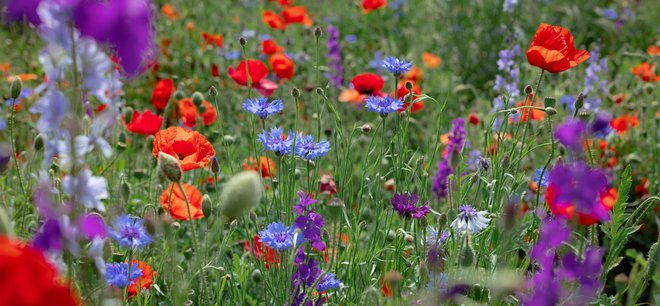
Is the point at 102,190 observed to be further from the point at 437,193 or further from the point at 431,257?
the point at 437,193

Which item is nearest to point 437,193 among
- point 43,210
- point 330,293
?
point 330,293

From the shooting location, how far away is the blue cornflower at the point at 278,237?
4.59ft

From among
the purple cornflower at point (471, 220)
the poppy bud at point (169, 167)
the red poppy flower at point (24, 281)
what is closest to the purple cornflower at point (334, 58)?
the purple cornflower at point (471, 220)

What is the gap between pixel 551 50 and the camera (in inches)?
67.5

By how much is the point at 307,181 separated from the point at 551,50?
2.06ft

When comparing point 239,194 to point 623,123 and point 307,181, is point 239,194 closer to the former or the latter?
point 307,181

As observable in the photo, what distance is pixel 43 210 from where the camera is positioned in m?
0.92

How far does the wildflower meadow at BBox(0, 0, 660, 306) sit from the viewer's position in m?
0.96

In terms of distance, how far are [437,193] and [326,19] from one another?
262cm

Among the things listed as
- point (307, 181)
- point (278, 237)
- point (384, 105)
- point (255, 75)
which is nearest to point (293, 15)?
point (255, 75)

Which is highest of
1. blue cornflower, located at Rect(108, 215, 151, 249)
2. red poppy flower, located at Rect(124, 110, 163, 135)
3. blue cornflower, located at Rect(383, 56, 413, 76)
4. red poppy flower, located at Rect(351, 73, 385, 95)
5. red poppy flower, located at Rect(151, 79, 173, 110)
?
red poppy flower, located at Rect(151, 79, 173, 110)

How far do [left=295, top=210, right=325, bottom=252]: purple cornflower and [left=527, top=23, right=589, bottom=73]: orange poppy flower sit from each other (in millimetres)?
593

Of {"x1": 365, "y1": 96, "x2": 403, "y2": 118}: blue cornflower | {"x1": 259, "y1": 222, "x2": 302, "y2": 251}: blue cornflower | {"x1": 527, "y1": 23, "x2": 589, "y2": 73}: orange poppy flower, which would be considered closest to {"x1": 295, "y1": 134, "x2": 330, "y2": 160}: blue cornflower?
{"x1": 365, "y1": 96, "x2": 403, "y2": 118}: blue cornflower

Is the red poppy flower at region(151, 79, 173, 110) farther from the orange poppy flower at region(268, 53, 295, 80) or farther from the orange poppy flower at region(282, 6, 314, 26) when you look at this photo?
the orange poppy flower at region(282, 6, 314, 26)
